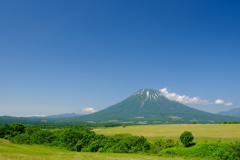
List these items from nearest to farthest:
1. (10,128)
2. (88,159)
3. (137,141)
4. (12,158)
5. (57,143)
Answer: (12,158)
(88,159)
(137,141)
(57,143)
(10,128)

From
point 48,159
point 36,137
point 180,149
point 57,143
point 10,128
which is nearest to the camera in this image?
point 48,159

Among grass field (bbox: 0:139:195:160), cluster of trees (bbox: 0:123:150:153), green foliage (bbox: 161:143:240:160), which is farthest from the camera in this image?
cluster of trees (bbox: 0:123:150:153)

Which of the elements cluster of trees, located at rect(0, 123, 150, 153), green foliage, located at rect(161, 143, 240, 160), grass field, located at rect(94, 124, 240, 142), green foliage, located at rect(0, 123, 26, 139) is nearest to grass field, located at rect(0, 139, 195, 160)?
cluster of trees, located at rect(0, 123, 150, 153)

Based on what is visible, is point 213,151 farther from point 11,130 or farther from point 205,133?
point 11,130

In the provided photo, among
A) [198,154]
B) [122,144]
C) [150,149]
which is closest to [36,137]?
[122,144]

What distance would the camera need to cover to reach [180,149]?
51.2 m

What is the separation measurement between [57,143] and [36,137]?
487 inches

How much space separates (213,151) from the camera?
44781 mm

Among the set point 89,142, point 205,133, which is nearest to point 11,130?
point 89,142

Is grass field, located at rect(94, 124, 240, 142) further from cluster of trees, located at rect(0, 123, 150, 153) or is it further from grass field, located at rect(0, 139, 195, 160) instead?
grass field, located at rect(0, 139, 195, 160)

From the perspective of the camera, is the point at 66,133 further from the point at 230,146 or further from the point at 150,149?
the point at 230,146

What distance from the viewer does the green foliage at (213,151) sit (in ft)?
135

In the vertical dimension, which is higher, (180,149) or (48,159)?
(48,159)

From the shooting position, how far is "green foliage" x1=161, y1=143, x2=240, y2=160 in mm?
41134
